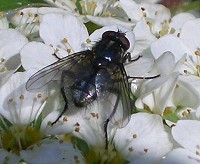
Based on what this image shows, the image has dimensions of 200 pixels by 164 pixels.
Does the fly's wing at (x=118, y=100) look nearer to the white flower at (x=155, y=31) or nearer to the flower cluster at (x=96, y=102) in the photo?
the flower cluster at (x=96, y=102)

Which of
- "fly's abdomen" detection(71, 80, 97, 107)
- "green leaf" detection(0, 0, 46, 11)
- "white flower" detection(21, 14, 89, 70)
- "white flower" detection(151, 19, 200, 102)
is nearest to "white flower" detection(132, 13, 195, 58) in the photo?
"white flower" detection(151, 19, 200, 102)

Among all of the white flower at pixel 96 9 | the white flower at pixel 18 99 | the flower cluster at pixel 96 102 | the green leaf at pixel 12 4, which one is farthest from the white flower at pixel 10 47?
the green leaf at pixel 12 4

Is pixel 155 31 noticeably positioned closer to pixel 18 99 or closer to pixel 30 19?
pixel 30 19

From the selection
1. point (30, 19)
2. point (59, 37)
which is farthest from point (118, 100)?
point (30, 19)

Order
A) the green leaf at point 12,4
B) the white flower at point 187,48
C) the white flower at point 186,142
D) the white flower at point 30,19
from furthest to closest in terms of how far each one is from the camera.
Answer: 1. the green leaf at point 12,4
2. the white flower at point 30,19
3. the white flower at point 187,48
4. the white flower at point 186,142

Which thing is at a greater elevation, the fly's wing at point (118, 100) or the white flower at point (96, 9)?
the fly's wing at point (118, 100)

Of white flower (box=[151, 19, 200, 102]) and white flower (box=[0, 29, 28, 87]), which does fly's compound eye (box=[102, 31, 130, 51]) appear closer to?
white flower (box=[151, 19, 200, 102])

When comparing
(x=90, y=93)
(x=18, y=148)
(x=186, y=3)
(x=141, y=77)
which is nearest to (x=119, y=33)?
(x=141, y=77)
